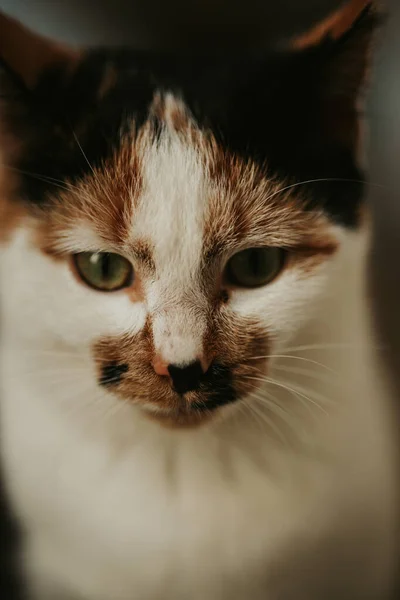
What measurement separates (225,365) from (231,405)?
63 millimetres

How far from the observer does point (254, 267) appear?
2.21ft

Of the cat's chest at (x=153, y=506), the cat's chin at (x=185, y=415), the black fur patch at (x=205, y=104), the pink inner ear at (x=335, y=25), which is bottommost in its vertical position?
the cat's chest at (x=153, y=506)

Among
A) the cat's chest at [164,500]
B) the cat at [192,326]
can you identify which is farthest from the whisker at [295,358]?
the cat's chest at [164,500]

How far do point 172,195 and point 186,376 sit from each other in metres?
0.18

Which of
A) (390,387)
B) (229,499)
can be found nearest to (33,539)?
(229,499)

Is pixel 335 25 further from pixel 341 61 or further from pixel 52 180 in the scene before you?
pixel 52 180

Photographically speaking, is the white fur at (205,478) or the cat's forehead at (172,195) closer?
the cat's forehead at (172,195)

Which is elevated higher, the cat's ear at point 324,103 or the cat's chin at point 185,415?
the cat's ear at point 324,103

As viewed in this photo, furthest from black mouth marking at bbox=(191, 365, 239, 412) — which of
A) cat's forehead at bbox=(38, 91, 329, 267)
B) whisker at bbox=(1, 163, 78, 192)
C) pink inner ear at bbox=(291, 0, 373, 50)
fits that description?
pink inner ear at bbox=(291, 0, 373, 50)

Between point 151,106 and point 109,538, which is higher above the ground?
point 151,106

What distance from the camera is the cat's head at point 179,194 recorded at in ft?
2.08

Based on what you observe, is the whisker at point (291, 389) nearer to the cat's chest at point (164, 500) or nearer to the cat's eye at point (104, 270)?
the cat's chest at point (164, 500)

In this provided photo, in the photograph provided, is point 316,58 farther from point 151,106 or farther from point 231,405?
point 231,405

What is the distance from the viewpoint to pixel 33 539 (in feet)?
2.58
